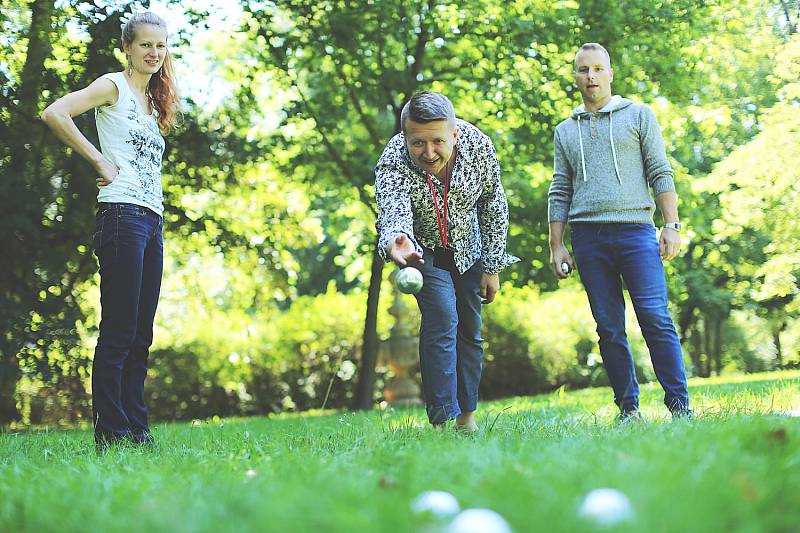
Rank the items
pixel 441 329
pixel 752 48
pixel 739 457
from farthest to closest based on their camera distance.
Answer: pixel 752 48 < pixel 441 329 < pixel 739 457

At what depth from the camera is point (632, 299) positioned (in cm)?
414

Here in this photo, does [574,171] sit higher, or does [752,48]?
[752,48]

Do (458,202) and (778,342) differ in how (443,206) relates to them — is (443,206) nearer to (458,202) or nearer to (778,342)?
(458,202)

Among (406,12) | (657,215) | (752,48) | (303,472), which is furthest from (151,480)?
(752,48)

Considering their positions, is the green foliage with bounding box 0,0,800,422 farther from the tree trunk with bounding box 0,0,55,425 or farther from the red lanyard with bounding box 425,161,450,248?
the red lanyard with bounding box 425,161,450,248

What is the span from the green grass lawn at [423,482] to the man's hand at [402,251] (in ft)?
2.37

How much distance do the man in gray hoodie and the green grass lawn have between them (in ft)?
2.81

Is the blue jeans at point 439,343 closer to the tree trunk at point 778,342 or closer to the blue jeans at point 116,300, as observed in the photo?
the blue jeans at point 116,300

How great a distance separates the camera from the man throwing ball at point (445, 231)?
3547mm

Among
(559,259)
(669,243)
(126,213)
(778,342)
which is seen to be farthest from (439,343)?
(778,342)

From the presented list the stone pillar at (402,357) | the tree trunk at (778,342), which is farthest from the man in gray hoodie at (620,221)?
the tree trunk at (778,342)

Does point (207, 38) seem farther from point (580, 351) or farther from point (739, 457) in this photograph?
point (739, 457)

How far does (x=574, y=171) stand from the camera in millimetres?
4430

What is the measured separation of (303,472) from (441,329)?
141 centimetres
